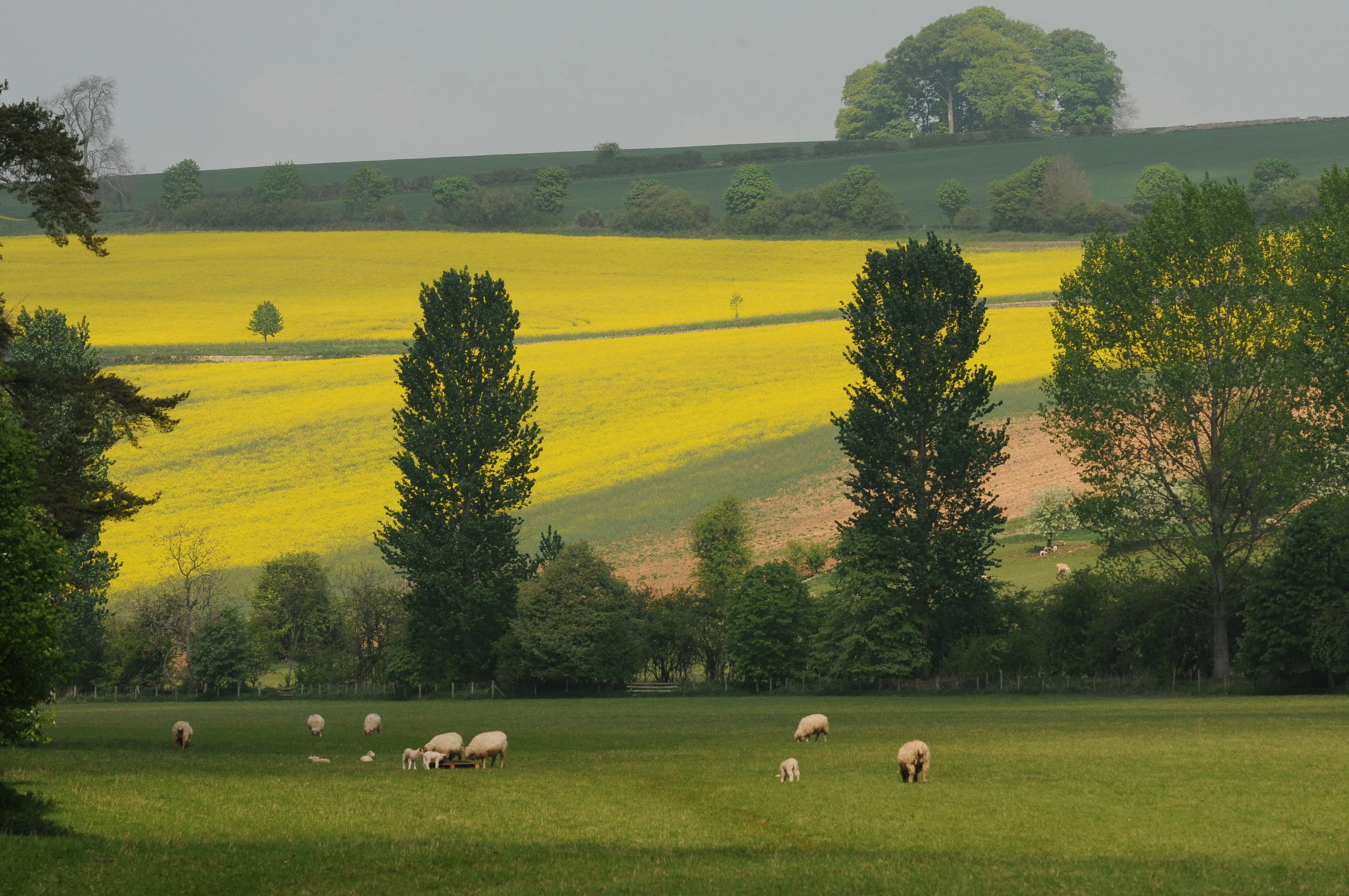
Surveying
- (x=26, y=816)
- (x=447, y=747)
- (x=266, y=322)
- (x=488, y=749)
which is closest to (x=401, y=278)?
(x=266, y=322)

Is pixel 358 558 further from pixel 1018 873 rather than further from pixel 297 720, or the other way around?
pixel 1018 873

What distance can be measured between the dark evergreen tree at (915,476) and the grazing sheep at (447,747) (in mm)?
31971

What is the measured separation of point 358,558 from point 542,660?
68.9 ft

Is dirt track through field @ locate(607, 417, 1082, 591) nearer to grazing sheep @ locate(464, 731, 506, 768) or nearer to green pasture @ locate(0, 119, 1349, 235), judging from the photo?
grazing sheep @ locate(464, 731, 506, 768)

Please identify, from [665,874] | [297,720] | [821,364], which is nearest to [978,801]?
[665,874]

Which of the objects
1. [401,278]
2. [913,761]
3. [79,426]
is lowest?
[913,761]

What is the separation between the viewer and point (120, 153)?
156m

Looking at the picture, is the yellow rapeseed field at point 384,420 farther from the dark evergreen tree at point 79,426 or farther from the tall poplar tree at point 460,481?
the dark evergreen tree at point 79,426

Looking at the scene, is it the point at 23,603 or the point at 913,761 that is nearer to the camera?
the point at 23,603

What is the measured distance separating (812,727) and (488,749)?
31.1 ft

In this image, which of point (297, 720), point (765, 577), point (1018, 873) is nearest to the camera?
point (1018, 873)

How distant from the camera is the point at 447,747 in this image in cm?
2867

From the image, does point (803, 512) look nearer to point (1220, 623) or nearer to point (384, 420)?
point (1220, 623)

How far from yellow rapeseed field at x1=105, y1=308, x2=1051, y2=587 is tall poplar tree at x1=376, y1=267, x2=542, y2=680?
15.5 metres
